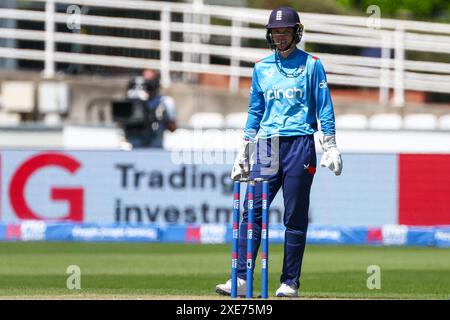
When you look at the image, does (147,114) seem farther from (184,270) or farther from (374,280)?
(374,280)

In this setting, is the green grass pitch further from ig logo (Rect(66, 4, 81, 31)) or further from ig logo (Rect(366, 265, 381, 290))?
ig logo (Rect(66, 4, 81, 31))

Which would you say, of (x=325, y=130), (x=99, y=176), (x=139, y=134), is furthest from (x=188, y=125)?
(x=325, y=130)

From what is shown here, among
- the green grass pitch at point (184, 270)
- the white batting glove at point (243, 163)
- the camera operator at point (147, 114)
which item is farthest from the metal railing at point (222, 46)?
the white batting glove at point (243, 163)

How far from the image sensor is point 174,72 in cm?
2378

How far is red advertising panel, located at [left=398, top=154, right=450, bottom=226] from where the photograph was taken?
19016mm

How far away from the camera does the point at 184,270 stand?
545 inches

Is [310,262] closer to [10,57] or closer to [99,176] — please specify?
[99,176]

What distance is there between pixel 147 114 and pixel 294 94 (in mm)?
10629

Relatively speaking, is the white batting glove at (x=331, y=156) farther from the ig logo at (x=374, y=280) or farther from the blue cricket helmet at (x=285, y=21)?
the ig logo at (x=374, y=280)

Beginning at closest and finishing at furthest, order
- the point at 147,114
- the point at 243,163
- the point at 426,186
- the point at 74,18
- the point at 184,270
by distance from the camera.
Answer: the point at 243,163
the point at 184,270
the point at 426,186
the point at 147,114
the point at 74,18

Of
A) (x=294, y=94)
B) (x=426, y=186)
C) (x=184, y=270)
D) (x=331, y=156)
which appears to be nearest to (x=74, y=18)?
(x=426, y=186)

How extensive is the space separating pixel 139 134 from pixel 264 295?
1172 cm

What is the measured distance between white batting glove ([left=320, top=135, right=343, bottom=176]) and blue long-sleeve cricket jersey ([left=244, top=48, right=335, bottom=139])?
73mm
